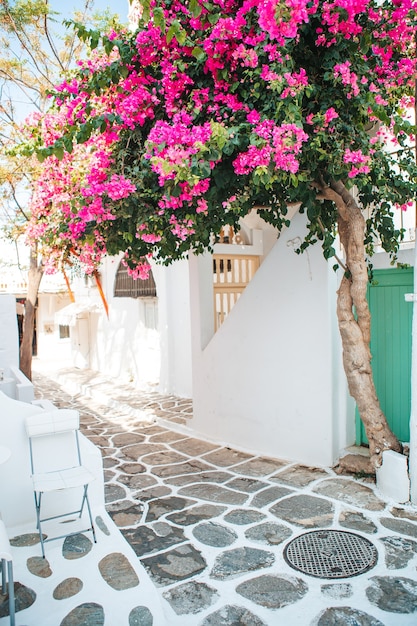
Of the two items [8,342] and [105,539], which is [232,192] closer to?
[105,539]

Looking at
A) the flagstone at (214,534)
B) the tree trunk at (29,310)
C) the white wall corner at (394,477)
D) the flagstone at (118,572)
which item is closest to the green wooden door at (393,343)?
the white wall corner at (394,477)

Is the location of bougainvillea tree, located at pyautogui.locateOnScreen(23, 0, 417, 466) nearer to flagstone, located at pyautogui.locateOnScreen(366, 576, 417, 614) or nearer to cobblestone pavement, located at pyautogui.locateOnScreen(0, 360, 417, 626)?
cobblestone pavement, located at pyautogui.locateOnScreen(0, 360, 417, 626)

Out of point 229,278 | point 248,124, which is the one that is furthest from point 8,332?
point 248,124

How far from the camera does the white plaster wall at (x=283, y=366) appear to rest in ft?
24.1

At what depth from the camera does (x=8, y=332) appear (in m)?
10.1

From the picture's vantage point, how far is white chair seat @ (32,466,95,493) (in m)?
4.77

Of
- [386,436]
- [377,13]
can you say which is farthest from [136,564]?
[377,13]

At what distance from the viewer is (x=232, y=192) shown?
594 cm

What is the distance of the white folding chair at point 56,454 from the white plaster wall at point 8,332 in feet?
17.5

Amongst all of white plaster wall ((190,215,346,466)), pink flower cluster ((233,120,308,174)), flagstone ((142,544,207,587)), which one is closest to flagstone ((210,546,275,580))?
flagstone ((142,544,207,587))

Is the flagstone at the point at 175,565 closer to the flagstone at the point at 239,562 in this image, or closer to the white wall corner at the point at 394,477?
the flagstone at the point at 239,562

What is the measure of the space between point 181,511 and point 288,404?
265 centimetres

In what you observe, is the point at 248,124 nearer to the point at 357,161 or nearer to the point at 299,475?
the point at 357,161

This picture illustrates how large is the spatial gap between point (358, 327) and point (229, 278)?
552 cm
